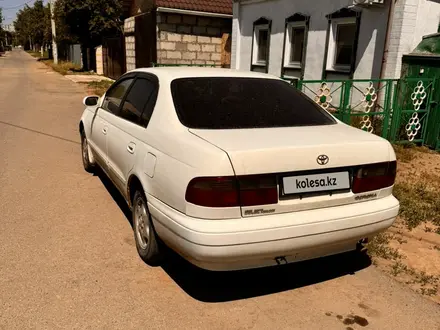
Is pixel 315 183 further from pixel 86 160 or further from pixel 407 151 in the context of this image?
pixel 407 151

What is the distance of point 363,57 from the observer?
8.95 meters

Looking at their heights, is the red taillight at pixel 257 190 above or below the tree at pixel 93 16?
below

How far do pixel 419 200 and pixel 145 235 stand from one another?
11.2 ft

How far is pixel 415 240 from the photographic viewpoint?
159 inches

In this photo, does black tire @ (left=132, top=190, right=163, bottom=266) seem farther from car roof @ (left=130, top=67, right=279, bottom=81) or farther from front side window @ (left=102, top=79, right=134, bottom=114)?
front side window @ (left=102, top=79, right=134, bottom=114)

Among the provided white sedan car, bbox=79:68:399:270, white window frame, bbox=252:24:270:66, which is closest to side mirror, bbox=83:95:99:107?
white sedan car, bbox=79:68:399:270

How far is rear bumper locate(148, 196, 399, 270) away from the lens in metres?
2.54

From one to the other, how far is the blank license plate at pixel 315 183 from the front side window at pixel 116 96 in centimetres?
224

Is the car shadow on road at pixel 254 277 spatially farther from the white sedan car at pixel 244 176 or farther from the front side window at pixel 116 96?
the front side window at pixel 116 96

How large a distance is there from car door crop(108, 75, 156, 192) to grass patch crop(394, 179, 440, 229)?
2.89 metres

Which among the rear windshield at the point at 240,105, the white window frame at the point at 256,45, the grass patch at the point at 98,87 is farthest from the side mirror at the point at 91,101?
the grass patch at the point at 98,87

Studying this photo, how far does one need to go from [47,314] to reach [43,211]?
1956 millimetres

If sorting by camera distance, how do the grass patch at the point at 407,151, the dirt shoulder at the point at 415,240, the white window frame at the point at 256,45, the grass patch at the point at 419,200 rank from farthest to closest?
the white window frame at the point at 256,45, the grass patch at the point at 407,151, the grass patch at the point at 419,200, the dirt shoulder at the point at 415,240

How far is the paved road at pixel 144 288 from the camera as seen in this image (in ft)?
9.03
